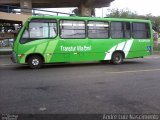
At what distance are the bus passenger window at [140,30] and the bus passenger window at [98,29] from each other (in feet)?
6.37

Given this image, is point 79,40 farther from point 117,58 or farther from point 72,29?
point 117,58

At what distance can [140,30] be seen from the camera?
65.5 ft

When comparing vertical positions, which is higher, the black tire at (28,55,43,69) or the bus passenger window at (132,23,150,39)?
the bus passenger window at (132,23,150,39)

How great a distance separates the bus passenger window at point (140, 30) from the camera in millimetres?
19719

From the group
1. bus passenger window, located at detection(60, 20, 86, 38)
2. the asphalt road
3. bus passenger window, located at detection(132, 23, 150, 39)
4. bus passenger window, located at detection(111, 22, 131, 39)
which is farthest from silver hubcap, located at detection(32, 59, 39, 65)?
bus passenger window, located at detection(132, 23, 150, 39)

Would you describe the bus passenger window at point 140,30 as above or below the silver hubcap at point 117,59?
above

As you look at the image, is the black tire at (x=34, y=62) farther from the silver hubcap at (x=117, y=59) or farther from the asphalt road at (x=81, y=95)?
the silver hubcap at (x=117, y=59)

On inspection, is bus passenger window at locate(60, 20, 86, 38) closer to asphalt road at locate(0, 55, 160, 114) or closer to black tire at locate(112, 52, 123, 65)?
black tire at locate(112, 52, 123, 65)

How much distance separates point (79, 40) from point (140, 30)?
434 centimetres

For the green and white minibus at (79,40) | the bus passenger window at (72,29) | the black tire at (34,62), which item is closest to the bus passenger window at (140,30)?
the green and white minibus at (79,40)

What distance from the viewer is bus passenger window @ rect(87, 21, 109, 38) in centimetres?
1820

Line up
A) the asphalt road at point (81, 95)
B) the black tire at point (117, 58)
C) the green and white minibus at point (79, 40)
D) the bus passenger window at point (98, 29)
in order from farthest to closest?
1. the black tire at point (117, 58)
2. the bus passenger window at point (98, 29)
3. the green and white minibus at point (79, 40)
4. the asphalt road at point (81, 95)

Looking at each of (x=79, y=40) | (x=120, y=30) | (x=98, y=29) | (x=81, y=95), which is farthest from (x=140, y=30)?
(x=81, y=95)

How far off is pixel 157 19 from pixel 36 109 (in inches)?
2561
